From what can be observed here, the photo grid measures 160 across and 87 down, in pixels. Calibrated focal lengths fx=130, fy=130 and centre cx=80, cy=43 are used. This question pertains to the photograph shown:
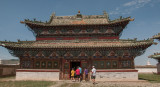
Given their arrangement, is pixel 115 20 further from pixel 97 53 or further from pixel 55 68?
pixel 55 68

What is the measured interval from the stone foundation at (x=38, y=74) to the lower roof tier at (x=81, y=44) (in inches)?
121

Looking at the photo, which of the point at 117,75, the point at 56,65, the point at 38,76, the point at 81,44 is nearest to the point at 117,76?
the point at 117,75

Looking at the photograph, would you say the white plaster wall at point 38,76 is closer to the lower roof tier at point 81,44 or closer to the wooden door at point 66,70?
the wooden door at point 66,70

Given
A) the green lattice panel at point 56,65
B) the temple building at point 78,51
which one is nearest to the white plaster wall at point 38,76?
the temple building at point 78,51

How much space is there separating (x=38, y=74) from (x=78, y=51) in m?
5.80

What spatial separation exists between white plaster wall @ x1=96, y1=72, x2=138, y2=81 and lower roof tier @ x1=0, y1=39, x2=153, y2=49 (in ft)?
11.1

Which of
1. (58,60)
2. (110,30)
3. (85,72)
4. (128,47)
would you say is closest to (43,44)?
(58,60)

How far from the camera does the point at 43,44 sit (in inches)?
671

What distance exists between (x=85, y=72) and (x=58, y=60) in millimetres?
3916

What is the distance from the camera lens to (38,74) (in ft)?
53.7

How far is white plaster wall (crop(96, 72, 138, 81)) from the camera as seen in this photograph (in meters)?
15.6

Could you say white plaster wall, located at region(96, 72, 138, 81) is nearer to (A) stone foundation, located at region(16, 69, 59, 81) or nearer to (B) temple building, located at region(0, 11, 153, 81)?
(B) temple building, located at region(0, 11, 153, 81)

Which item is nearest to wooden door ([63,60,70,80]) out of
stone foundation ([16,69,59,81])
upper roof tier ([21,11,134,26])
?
stone foundation ([16,69,59,81])

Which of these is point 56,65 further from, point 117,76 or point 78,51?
point 117,76
